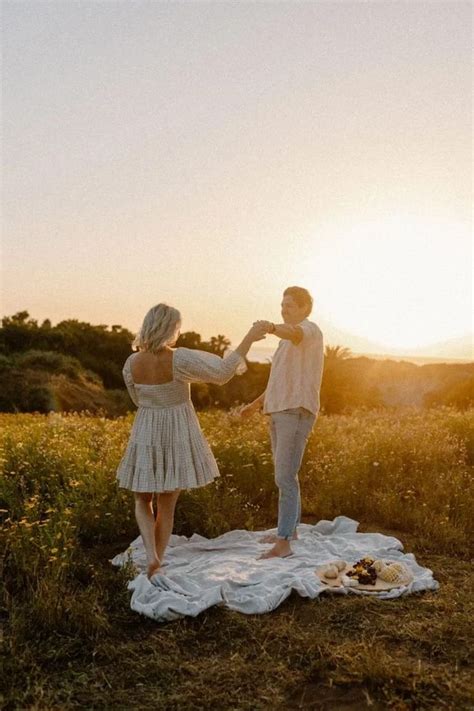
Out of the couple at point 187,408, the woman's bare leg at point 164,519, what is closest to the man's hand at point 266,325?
the couple at point 187,408

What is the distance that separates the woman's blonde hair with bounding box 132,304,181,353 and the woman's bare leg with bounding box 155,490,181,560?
3.90 ft

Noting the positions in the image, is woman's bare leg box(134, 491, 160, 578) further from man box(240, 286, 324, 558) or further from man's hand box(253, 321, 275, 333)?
man's hand box(253, 321, 275, 333)

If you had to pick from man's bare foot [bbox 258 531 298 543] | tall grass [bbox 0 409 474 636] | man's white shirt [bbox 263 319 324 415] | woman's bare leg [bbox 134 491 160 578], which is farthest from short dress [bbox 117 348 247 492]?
man's bare foot [bbox 258 531 298 543]

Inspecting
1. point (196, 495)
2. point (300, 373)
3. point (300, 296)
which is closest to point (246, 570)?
point (196, 495)

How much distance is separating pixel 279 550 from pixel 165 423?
1540 millimetres

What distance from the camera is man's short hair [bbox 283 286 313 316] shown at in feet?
18.0

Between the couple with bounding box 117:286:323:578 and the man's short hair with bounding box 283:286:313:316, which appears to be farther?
the man's short hair with bounding box 283:286:313:316

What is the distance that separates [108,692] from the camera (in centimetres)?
354

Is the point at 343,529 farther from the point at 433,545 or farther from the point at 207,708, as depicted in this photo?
the point at 207,708

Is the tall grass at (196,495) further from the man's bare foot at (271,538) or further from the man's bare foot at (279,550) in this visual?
the man's bare foot at (279,550)

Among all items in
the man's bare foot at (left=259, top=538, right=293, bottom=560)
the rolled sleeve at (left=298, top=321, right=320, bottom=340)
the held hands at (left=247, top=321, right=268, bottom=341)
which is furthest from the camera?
the man's bare foot at (left=259, top=538, right=293, bottom=560)

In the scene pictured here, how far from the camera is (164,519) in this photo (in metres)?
5.22

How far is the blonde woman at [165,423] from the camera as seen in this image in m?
4.83

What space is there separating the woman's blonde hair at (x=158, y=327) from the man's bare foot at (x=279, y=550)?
204 centimetres
